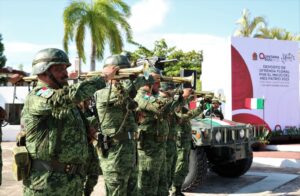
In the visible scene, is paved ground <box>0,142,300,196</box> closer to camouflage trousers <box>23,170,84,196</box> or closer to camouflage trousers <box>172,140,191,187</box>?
camouflage trousers <box>172,140,191,187</box>

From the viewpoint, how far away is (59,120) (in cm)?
315

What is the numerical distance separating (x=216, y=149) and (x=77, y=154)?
4.67 metres

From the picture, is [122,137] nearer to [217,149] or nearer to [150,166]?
[150,166]

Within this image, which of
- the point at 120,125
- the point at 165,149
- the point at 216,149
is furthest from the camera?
the point at 216,149

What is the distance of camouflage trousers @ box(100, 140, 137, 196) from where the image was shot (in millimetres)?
4406

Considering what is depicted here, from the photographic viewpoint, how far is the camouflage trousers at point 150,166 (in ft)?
17.5

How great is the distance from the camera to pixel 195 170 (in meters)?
6.93

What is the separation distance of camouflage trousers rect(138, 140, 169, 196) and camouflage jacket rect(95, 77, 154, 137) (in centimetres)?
83

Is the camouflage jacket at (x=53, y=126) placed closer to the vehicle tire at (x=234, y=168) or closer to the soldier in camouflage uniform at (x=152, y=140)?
the soldier in camouflage uniform at (x=152, y=140)

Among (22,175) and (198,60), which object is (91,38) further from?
(22,175)

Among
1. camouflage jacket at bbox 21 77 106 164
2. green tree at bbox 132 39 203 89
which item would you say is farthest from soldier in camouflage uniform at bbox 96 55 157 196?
green tree at bbox 132 39 203 89

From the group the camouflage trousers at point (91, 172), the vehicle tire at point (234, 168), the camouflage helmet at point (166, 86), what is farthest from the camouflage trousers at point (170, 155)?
the vehicle tire at point (234, 168)

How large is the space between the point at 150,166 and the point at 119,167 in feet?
3.29

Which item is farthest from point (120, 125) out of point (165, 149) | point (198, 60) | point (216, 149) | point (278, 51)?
point (198, 60)
